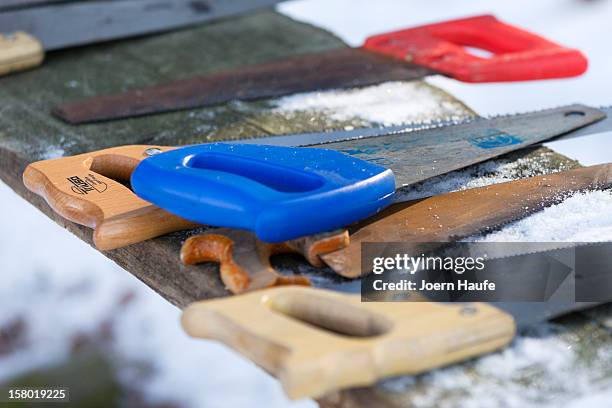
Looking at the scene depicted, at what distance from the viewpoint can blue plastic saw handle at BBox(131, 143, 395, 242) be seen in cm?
121

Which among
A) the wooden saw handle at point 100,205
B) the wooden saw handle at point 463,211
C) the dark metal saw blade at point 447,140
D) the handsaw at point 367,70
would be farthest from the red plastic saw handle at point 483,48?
the wooden saw handle at point 100,205

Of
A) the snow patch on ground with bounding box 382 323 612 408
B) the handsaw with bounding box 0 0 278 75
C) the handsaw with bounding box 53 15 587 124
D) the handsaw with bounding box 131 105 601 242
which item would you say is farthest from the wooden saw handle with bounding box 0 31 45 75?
the snow patch on ground with bounding box 382 323 612 408

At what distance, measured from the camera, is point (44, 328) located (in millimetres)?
2330

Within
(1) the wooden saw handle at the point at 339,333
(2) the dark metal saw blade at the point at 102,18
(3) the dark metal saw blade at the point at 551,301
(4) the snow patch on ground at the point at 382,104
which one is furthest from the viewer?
(2) the dark metal saw blade at the point at 102,18

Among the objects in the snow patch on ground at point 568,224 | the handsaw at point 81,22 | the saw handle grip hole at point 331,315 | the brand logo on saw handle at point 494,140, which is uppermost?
the brand logo on saw handle at point 494,140

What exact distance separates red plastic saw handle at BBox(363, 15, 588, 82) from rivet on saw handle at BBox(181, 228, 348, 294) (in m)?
0.98

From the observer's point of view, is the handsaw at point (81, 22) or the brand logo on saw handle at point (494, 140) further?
the handsaw at point (81, 22)

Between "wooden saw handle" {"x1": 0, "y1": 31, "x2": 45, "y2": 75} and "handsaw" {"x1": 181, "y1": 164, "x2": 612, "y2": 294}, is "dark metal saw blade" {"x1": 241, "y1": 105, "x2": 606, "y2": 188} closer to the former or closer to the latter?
"handsaw" {"x1": 181, "y1": 164, "x2": 612, "y2": 294}

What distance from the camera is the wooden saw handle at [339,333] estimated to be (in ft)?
3.16

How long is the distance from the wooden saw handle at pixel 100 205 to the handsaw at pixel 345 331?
334 mm

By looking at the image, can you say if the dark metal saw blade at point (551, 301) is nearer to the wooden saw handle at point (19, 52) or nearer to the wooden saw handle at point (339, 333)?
the wooden saw handle at point (339, 333)

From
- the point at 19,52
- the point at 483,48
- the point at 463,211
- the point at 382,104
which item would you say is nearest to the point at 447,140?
the point at 463,211

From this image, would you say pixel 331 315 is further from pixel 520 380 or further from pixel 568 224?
pixel 568 224

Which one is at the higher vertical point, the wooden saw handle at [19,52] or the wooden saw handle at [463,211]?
the wooden saw handle at [463,211]
